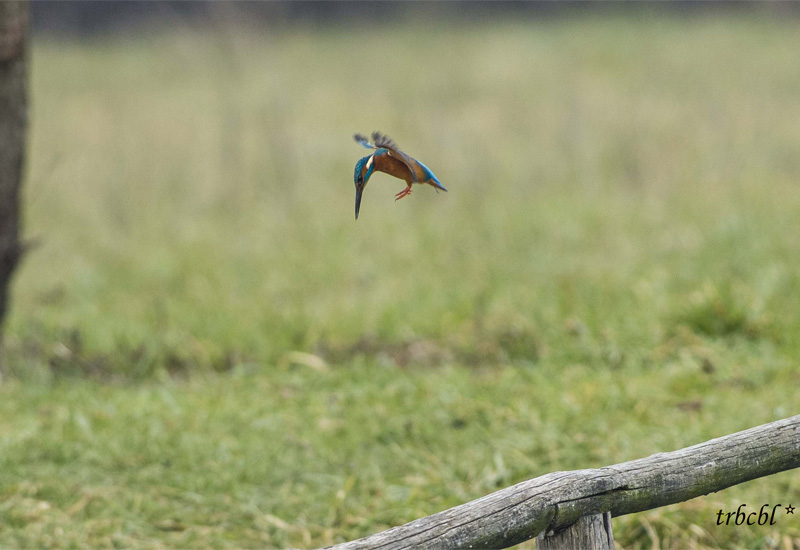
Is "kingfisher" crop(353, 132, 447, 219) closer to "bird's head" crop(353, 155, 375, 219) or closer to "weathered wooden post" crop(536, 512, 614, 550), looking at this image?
"bird's head" crop(353, 155, 375, 219)

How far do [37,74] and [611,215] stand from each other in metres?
13.0

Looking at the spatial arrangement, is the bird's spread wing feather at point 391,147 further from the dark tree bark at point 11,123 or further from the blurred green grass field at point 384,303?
the dark tree bark at point 11,123

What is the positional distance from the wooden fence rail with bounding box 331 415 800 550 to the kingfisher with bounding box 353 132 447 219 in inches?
36.4

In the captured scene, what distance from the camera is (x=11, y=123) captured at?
507 centimetres

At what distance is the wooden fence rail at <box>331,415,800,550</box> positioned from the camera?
7.48 ft

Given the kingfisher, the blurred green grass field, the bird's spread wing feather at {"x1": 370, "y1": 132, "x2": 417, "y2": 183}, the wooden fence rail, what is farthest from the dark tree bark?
the wooden fence rail

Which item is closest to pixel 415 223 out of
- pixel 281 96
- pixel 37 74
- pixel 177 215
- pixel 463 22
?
pixel 177 215

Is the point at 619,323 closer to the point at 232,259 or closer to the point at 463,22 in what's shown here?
the point at 232,259

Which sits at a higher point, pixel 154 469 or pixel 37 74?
pixel 37 74

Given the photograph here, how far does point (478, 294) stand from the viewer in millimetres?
6695

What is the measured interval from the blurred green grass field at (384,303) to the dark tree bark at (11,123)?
884 mm

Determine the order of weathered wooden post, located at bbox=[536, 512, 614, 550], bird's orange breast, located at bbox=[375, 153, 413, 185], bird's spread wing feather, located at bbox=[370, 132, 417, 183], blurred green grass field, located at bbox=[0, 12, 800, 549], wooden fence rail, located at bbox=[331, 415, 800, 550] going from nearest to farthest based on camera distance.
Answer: bird's spread wing feather, located at bbox=[370, 132, 417, 183] < bird's orange breast, located at bbox=[375, 153, 413, 185] < wooden fence rail, located at bbox=[331, 415, 800, 550] < weathered wooden post, located at bbox=[536, 512, 614, 550] < blurred green grass field, located at bbox=[0, 12, 800, 549]

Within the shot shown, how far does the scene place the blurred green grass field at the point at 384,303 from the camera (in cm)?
412

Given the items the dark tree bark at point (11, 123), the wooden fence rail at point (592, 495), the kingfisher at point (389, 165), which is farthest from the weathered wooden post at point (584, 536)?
the dark tree bark at point (11, 123)
